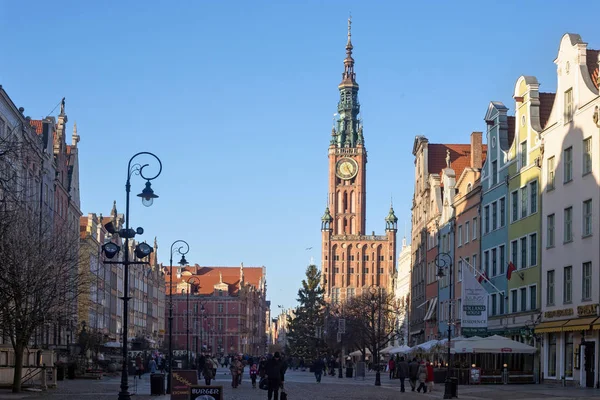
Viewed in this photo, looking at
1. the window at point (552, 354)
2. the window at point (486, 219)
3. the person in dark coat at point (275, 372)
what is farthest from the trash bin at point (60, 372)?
the person in dark coat at point (275, 372)

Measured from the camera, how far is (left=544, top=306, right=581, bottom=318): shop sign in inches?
1860

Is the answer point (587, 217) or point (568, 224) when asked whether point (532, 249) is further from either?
point (587, 217)

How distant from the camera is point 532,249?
178 feet

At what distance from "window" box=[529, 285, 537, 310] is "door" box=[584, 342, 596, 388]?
8210 millimetres

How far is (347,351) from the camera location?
149625 mm

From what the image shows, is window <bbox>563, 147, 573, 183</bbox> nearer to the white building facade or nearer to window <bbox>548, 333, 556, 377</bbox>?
the white building facade

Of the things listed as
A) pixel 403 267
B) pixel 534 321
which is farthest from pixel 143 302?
pixel 534 321

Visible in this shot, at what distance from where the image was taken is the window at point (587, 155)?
46188mm

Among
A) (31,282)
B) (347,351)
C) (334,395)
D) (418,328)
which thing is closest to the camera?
(31,282)

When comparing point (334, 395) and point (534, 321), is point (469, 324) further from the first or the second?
point (334, 395)

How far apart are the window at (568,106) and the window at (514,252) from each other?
1026cm

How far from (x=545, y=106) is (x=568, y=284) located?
12.1 meters

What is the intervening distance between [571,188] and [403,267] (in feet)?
369

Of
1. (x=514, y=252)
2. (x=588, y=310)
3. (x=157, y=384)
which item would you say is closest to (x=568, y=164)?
(x=588, y=310)
